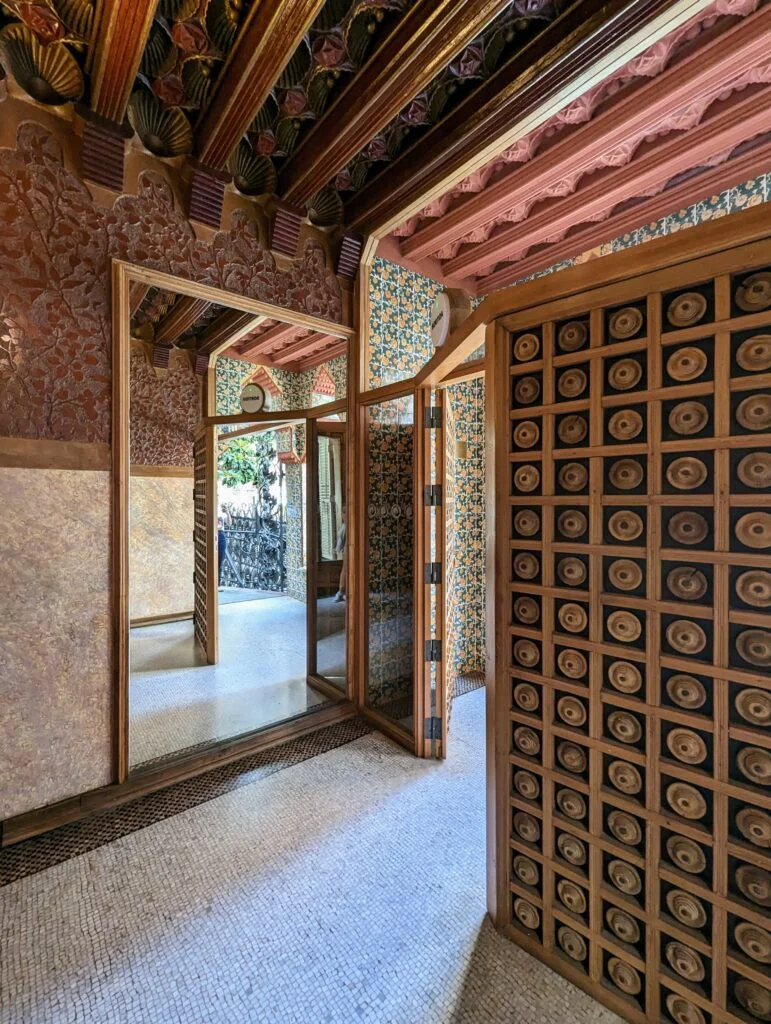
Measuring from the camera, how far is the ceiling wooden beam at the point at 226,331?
3.24 metres

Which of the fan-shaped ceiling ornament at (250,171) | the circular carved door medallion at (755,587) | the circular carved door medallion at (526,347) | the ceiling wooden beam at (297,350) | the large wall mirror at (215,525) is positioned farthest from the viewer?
the ceiling wooden beam at (297,350)

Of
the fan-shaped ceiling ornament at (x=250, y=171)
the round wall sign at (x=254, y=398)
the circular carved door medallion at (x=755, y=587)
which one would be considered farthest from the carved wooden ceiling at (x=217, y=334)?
the circular carved door medallion at (x=755, y=587)

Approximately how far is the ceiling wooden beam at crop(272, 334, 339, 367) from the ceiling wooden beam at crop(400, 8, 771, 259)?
156cm

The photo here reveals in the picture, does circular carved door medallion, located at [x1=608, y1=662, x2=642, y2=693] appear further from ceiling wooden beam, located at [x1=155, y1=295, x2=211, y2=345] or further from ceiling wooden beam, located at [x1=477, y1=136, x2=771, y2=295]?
ceiling wooden beam, located at [x1=155, y1=295, x2=211, y2=345]

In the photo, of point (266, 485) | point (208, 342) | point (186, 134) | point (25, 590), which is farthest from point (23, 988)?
point (266, 485)

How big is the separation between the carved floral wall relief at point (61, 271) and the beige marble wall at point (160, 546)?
3.13m

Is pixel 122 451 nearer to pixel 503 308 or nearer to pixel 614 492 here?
pixel 503 308

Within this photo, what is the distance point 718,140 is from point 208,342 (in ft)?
11.6

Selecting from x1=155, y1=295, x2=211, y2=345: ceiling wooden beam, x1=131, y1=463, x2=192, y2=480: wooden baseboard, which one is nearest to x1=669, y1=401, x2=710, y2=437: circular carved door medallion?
x1=155, y1=295, x2=211, y2=345: ceiling wooden beam

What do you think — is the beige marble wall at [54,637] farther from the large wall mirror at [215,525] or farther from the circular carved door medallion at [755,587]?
the circular carved door medallion at [755,587]

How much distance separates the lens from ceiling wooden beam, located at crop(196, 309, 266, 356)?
10.6 feet

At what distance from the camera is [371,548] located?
2715 millimetres

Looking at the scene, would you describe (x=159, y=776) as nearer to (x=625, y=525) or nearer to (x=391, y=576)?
(x=391, y=576)

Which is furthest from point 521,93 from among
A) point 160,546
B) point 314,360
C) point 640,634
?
point 160,546
